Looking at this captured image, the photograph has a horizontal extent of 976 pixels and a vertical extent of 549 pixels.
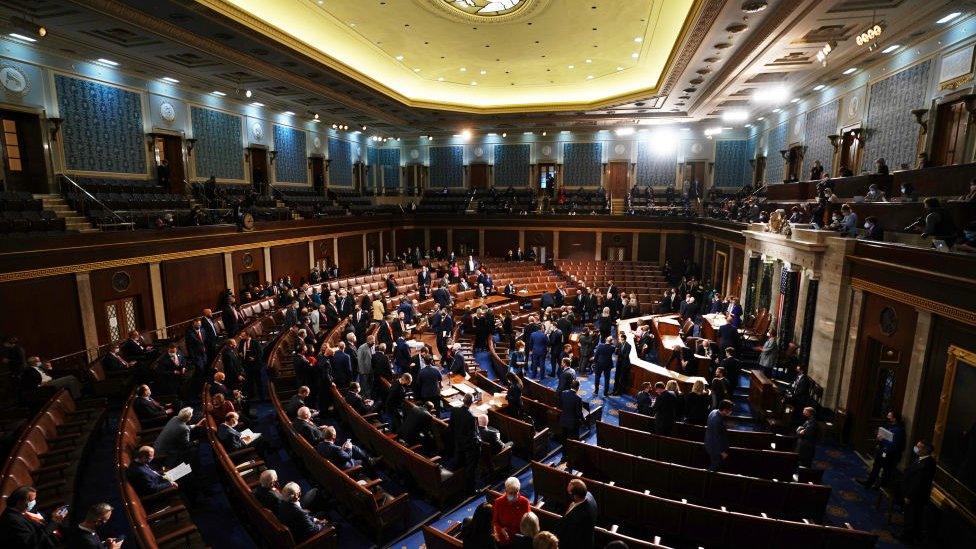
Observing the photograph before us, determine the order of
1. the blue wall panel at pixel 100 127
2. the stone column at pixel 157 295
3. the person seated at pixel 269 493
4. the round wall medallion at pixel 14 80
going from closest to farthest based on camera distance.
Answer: the person seated at pixel 269 493, the round wall medallion at pixel 14 80, the stone column at pixel 157 295, the blue wall panel at pixel 100 127

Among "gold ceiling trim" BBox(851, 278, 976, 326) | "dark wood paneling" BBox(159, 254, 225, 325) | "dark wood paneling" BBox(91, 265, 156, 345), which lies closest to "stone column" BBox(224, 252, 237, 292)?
"dark wood paneling" BBox(159, 254, 225, 325)

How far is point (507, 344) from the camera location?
13984 mm

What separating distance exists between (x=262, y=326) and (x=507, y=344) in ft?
22.6

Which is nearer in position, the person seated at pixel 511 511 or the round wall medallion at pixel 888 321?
the person seated at pixel 511 511

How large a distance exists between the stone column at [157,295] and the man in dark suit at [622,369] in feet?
37.2

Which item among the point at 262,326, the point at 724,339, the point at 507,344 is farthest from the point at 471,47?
the point at 724,339

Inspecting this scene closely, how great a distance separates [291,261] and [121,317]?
248 inches

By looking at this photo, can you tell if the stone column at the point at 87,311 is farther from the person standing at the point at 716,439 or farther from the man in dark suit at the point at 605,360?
the person standing at the point at 716,439

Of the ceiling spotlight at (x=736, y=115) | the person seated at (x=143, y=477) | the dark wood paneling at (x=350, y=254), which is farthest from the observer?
the ceiling spotlight at (x=736, y=115)

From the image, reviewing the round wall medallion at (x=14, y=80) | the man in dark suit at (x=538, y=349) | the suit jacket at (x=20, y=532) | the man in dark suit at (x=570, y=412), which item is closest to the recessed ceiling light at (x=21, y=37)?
the round wall medallion at (x=14, y=80)

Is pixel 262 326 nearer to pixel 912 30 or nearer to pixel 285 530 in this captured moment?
pixel 285 530

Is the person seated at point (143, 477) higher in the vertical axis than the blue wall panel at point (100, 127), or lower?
lower

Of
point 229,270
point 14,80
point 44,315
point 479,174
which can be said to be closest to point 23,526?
point 44,315

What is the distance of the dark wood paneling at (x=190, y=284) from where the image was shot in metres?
12.5
